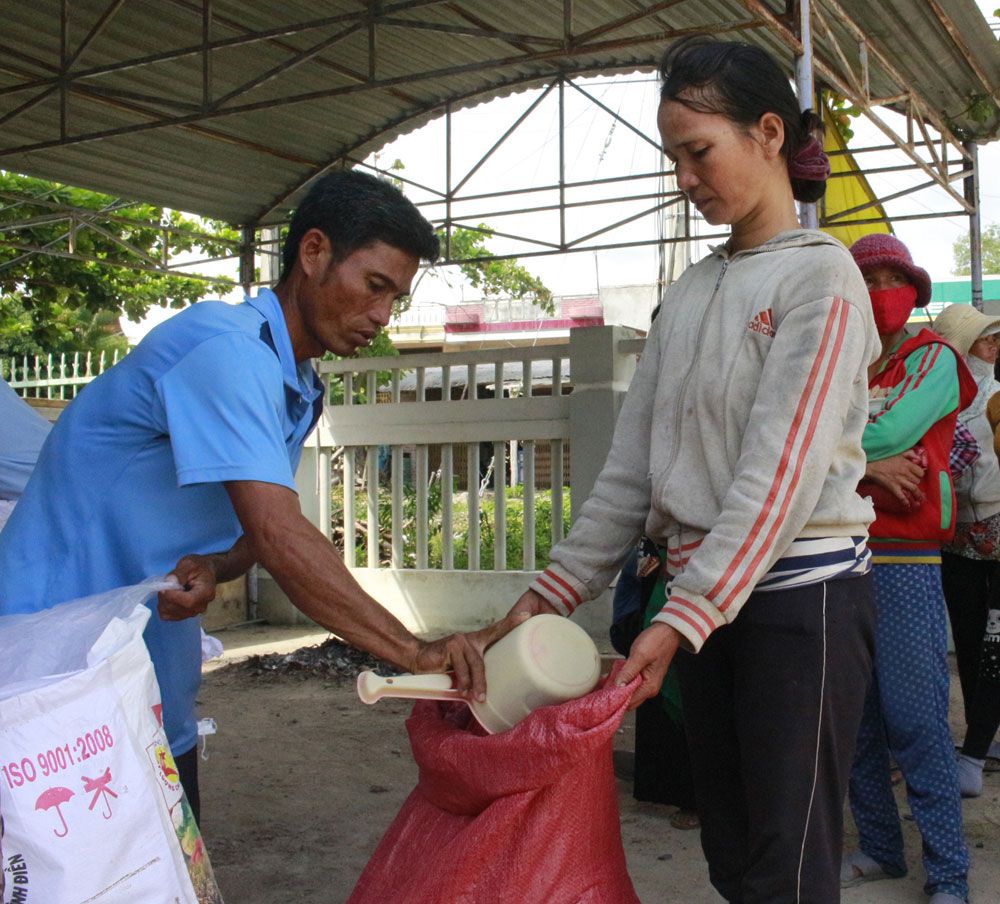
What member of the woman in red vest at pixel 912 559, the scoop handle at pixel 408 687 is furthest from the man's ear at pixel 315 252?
the woman in red vest at pixel 912 559

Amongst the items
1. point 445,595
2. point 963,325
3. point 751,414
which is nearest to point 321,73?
point 445,595

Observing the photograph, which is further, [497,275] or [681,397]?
[497,275]

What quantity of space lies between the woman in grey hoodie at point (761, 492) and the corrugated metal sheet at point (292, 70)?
184 inches

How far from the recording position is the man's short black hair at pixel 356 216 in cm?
183

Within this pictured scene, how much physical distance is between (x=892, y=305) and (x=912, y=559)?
68 cm

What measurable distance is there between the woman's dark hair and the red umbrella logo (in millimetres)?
1338

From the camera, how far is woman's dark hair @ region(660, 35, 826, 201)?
5.35 feet

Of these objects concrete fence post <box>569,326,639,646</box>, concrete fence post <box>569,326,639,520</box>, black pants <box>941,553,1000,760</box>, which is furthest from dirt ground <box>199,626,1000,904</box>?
concrete fence post <box>569,326,639,520</box>

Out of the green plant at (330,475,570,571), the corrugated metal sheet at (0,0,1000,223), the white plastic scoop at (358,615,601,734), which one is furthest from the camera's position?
the green plant at (330,475,570,571)

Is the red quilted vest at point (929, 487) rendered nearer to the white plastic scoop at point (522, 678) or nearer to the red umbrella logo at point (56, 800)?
the white plastic scoop at point (522, 678)

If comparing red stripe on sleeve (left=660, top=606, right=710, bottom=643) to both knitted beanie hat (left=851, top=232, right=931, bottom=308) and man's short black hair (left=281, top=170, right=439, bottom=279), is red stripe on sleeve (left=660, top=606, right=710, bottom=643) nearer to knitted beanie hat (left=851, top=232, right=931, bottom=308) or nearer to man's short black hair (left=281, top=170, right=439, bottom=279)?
man's short black hair (left=281, top=170, right=439, bottom=279)

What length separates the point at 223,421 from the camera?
156cm

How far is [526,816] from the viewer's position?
5.24 feet

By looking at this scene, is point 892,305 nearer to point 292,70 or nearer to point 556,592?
point 556,592
